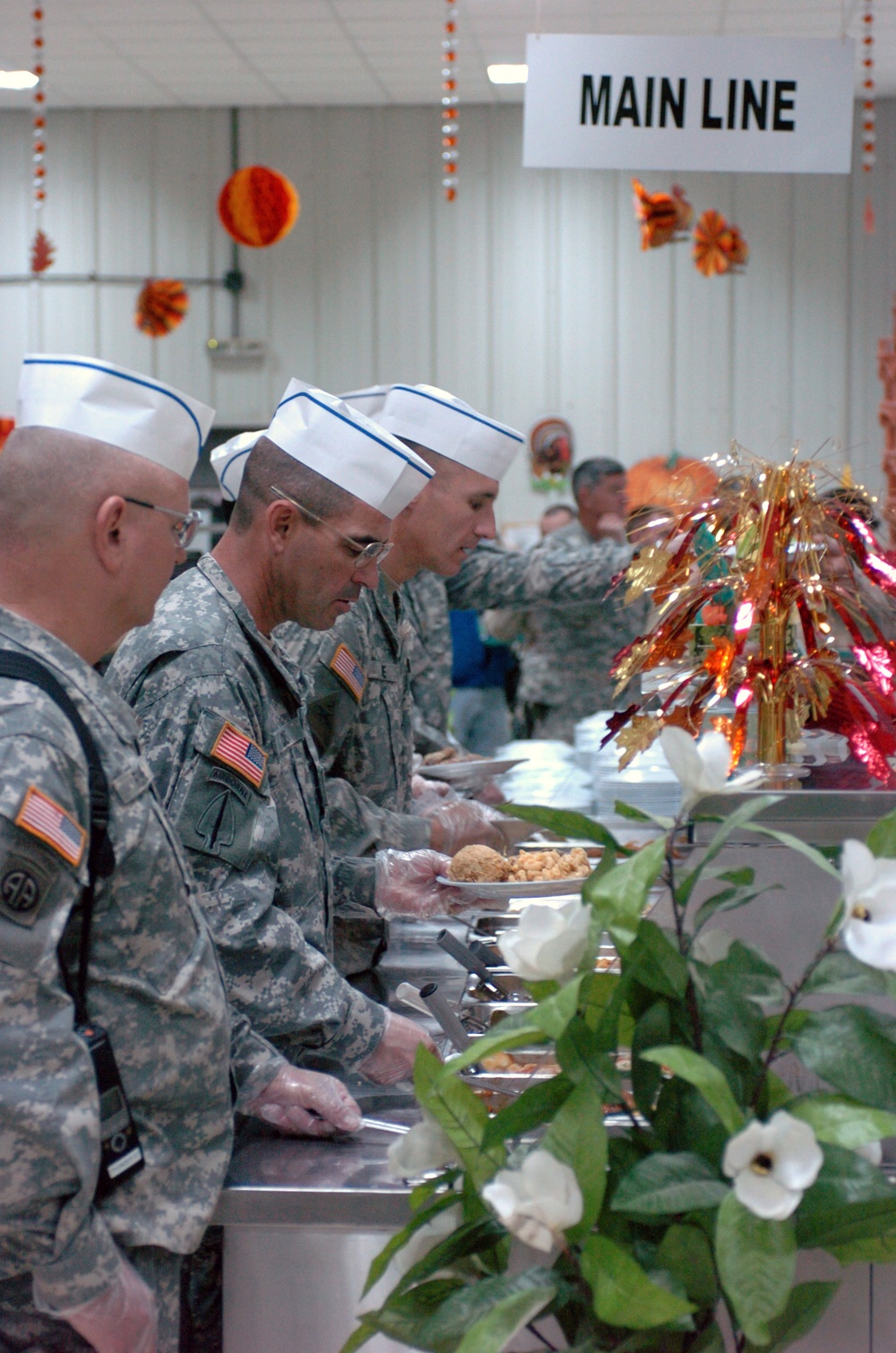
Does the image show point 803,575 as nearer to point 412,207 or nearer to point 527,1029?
point 527,1029

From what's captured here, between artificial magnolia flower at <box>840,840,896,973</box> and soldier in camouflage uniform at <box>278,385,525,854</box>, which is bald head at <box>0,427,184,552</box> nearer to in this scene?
artificial magnolia flower at <box>840,840,896,973</box>

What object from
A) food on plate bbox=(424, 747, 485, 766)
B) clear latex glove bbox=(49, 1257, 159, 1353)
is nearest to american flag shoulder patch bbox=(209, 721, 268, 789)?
clear latex glove bbox=(49, 1257, 159, 1353)

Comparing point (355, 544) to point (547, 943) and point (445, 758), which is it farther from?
point (445, 758)

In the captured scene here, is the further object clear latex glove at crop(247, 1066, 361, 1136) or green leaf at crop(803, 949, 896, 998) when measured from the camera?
clear latex glove at crop(247, 1066, 361, 1136)

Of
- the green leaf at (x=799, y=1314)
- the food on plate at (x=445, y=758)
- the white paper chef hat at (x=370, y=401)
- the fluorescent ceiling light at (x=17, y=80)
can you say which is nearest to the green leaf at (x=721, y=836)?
the green leaf at (x=799, y=1314)

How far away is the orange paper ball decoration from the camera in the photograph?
704cm

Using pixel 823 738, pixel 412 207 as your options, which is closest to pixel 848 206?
pixel 412 207

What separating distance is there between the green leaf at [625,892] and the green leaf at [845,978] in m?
0.11

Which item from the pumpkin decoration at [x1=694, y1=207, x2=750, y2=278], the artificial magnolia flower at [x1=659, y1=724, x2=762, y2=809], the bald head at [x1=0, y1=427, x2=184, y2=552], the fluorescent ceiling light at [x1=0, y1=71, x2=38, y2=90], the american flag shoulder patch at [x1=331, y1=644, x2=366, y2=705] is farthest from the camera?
the fluorescent ceiling light at [x1=0, y1=71, x2=38, y2=90]

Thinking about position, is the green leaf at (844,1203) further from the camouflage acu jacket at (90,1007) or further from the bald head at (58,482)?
the bald head at (58,482)

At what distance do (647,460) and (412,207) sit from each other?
197cm

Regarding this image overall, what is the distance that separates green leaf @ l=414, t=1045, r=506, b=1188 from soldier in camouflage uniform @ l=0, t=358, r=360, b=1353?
0.31 metres

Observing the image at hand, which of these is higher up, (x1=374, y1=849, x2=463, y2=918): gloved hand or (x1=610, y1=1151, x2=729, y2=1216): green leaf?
(x1=610, y1=1151, x2=729, y2=1216): green leaf

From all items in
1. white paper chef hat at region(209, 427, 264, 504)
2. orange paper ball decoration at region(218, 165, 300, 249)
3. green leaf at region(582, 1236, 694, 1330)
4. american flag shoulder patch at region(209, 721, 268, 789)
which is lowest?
green leaf at region(582, 1236, 694, 1330)
